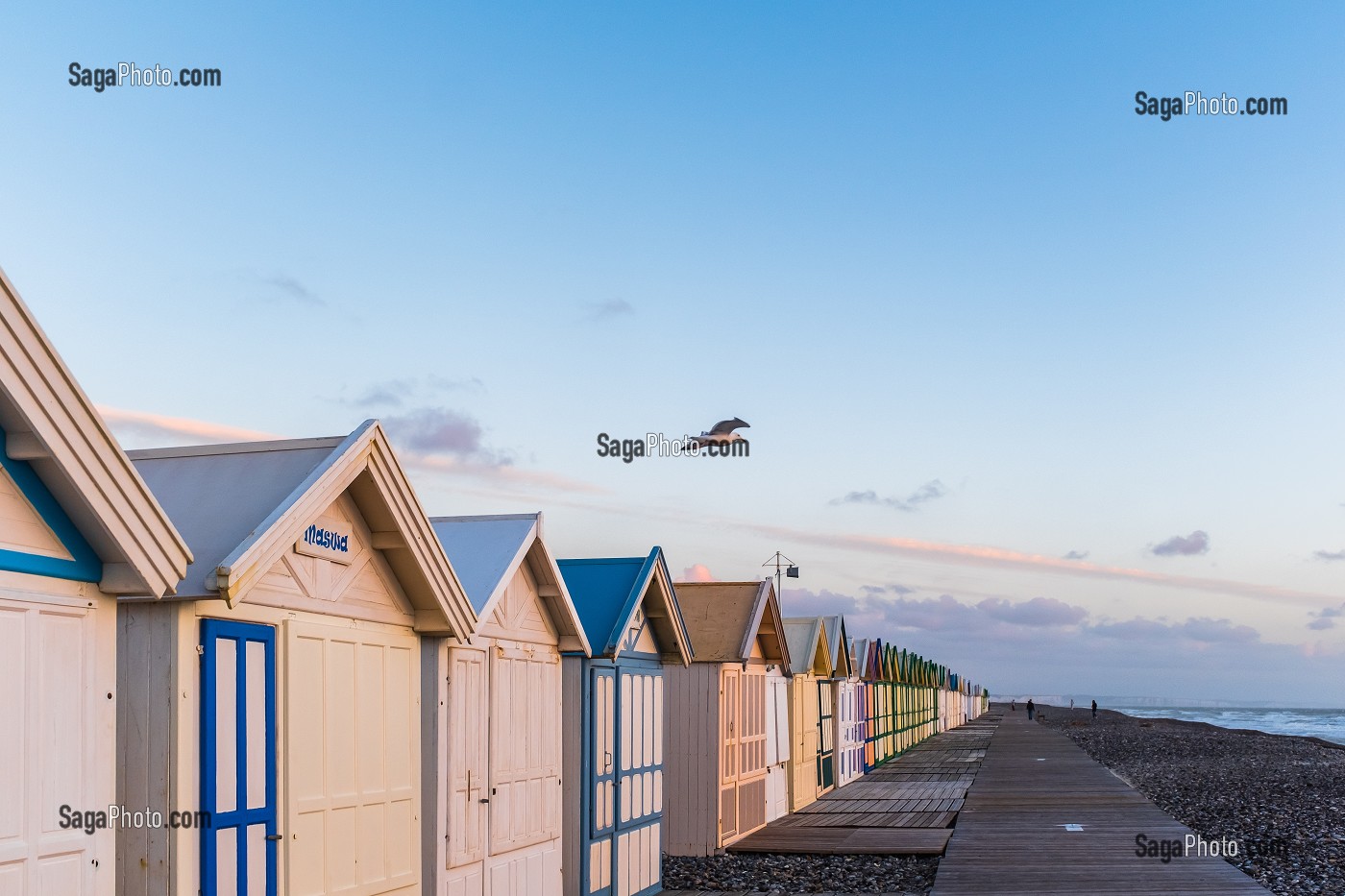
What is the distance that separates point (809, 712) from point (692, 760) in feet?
30.9

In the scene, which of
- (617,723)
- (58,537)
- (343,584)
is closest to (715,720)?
(617,723)

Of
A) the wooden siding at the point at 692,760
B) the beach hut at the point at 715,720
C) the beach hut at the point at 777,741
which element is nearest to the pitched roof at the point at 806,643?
the beach hut at the point at 777,741

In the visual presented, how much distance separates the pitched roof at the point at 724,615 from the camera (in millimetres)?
20578

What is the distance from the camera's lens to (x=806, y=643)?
2877 centimetres

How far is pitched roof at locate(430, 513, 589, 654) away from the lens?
1166cm

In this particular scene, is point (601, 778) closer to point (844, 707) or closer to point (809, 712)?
point (809, 712)

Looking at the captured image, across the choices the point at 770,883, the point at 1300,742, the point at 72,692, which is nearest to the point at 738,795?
the point at 770,883

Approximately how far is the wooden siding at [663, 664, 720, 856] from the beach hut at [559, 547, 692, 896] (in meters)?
2.84

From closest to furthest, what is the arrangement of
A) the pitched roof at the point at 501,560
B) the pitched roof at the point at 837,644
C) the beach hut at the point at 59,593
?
the beach hut at the point at 59,593 < the pitched roof at the point at 501,560 < the pitched roof at the point at 837,644

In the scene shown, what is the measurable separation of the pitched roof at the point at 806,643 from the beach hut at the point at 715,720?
18.5 ft

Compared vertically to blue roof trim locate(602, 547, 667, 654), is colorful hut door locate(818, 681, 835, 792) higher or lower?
Answer: lower

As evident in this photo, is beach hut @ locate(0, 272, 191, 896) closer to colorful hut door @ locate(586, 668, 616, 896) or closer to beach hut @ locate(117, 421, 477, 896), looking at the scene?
beach hut @ locate(117, 421, 477, 896)

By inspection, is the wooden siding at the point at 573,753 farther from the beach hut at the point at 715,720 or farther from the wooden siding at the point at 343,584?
the beach hut at the point at 715,720

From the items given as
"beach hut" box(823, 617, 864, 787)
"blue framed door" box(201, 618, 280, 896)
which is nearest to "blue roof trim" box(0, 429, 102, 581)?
"blue framed door" box(201, 618, 280, 896)
